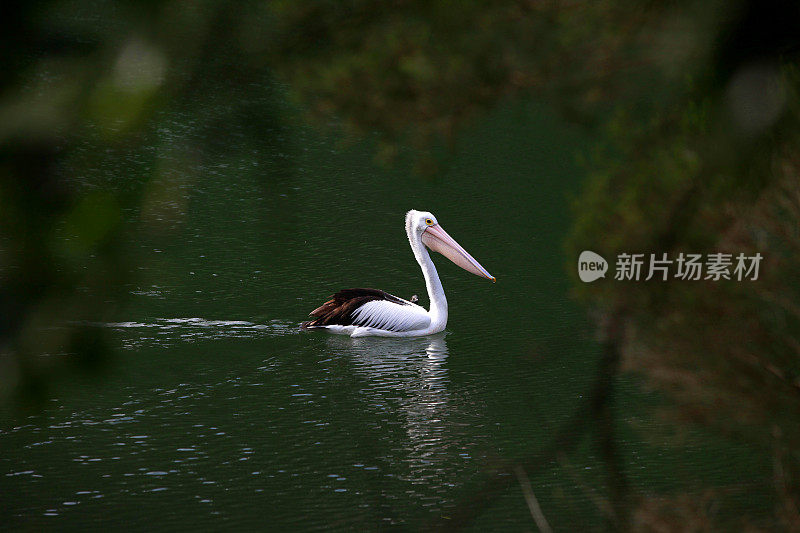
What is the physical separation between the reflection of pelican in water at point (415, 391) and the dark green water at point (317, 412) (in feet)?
0.08

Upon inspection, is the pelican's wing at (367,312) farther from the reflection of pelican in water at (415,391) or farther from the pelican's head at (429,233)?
the pelican's head at (429,233)

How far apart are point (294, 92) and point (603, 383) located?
111cm

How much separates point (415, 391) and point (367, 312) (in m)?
1.58

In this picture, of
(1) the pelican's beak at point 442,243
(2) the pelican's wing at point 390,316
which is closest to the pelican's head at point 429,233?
(1) the pelican's beak at point 442,243

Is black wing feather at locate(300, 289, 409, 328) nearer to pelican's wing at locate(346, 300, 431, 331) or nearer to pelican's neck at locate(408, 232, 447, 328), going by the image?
pelican's wing at locate(346, 300, 431, 331)

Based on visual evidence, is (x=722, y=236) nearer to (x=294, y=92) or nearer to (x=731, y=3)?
(x=731, y=3)

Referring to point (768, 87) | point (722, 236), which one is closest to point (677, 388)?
point (722, 236)

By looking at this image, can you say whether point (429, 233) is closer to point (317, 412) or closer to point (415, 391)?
point (415, 391)

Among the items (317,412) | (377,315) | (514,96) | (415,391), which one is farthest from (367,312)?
(514,96)

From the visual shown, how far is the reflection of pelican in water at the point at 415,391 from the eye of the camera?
750 centimetres

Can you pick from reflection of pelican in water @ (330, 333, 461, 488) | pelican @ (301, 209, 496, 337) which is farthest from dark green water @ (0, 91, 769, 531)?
pelican @ (301, 209, 496, 337)

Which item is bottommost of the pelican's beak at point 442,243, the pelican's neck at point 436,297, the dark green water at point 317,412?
the dark green water at point 317,412

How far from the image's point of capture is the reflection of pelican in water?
7504mm

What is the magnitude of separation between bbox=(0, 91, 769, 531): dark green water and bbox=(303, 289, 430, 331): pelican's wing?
19cm
